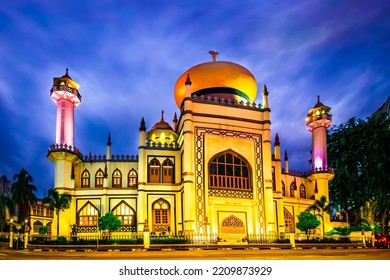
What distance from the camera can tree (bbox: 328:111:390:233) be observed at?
19969 mm

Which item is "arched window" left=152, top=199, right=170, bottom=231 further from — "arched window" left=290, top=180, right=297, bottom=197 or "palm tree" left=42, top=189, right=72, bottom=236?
"arched window" left=290, top=180, right=297, bottom=197

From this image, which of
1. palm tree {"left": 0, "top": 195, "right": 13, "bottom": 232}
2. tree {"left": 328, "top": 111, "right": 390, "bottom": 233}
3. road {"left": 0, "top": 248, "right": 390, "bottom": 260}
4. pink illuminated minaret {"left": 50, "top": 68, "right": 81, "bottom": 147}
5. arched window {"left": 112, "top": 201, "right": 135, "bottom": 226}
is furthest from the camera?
pink illuminated minaret {"left": 50, "top": 68, "right": 81, "bottom": 147}

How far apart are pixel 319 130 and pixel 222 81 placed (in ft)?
25.0

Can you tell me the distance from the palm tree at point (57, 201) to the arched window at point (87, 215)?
3.15ft

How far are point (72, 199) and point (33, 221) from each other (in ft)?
30.6

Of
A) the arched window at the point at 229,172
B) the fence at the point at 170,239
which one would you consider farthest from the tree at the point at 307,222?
the arched window at the point at 229,172

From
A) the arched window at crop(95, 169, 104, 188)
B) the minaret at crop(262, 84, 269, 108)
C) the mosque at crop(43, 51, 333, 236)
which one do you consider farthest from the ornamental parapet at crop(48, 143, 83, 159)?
the minaret at crop(262, 84, 269, 108)

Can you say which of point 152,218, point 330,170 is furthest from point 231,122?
point 330,170

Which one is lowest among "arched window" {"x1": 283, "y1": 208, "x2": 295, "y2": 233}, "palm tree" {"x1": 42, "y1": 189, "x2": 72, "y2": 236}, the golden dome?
Answer: "arched window" {"x1": 283, "y1": 208, "x2": 295, "y2": 233}

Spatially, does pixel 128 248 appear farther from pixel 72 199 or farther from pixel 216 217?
pixel 72 199

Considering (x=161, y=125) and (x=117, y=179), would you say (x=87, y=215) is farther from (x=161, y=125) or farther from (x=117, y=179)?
(x=161, y=125)

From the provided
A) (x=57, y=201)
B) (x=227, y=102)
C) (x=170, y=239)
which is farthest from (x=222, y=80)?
(x=57, y=201)

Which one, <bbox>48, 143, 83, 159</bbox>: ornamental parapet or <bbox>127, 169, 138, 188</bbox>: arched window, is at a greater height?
<bbox>48, 143, 83, 159</bbox>: ornamental parapet

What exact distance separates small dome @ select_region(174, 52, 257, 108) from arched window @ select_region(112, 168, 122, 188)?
5859mm
